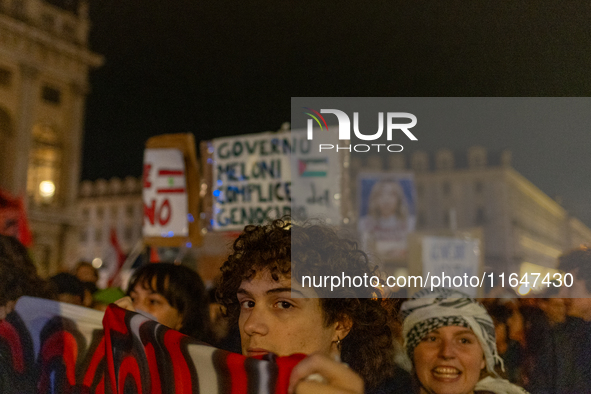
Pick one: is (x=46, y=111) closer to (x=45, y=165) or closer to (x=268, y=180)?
(x=45, y=165)

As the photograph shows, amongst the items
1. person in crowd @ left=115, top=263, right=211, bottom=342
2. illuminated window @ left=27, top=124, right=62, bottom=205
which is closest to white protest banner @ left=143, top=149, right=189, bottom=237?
person in crowd @ left=115, top=263, right=211, bottom=342

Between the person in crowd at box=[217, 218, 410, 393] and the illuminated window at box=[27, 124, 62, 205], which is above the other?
the illuminated window at box=[27, 124, 62, 205]

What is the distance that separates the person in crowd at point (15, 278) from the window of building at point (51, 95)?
15.2 m

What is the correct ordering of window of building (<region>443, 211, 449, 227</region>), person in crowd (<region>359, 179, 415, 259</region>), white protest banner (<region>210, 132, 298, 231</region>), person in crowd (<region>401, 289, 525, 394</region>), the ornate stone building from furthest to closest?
window of building (<region>443, 211, 449, 227</region>) → the ornate stone building → person in crowd (<region>359, 179, 415, 259</region>) → white protest banner (<region>210, 132, 298, 231</region>) → person in crowd (<region>401, 289, 525, 394</region>)

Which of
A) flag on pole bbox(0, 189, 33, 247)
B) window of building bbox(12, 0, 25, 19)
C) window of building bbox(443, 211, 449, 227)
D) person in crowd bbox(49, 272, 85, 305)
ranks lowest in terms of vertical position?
person in crowd bbox(49, 272, 85, 305)

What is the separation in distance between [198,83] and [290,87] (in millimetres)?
2034

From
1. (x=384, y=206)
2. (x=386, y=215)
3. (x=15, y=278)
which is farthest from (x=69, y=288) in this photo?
(x=384, y=206)

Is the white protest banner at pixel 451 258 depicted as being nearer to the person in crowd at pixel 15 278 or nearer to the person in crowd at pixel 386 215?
the person in crowd at pixel 386 215

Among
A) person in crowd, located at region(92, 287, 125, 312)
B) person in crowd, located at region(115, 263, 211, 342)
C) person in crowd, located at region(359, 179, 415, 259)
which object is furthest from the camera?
person in crowd, located at region(359, 179, 415, 259)

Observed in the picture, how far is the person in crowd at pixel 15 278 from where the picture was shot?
207cm

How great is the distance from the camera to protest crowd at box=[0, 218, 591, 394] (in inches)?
59.7

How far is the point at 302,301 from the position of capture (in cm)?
154

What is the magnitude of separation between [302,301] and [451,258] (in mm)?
3659

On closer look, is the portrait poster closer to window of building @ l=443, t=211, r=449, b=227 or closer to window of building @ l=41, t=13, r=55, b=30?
window of building @ l=41, t=13, r=55, b=30
